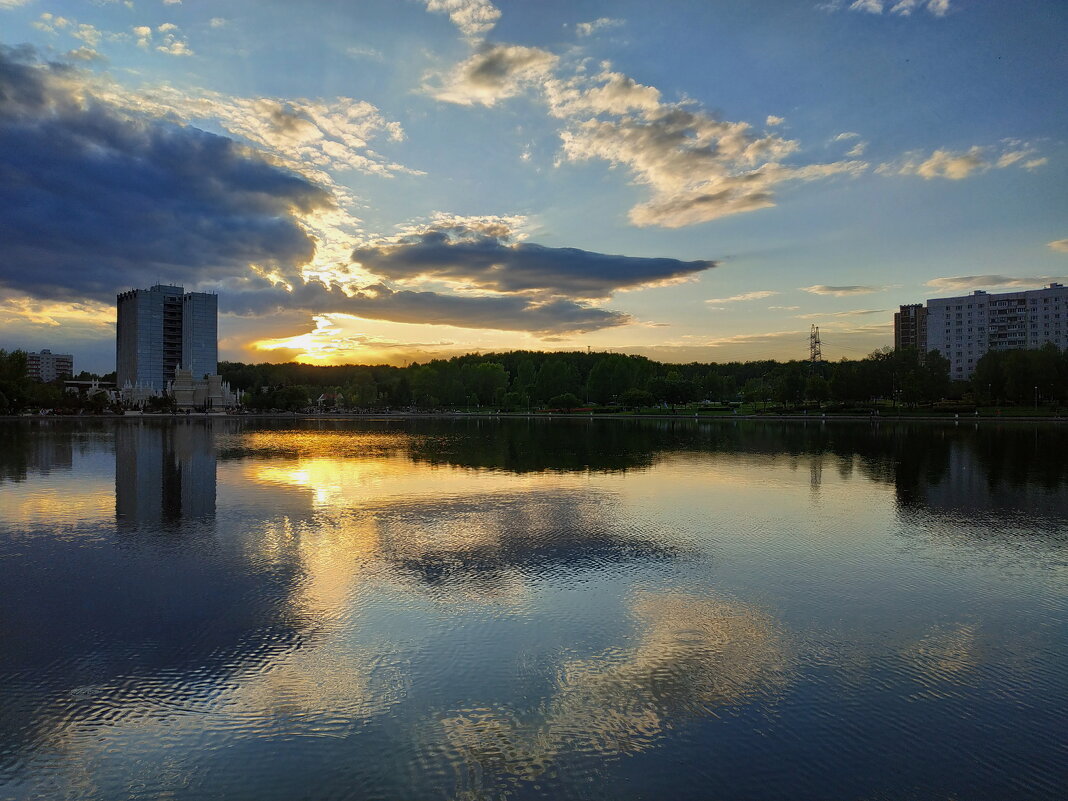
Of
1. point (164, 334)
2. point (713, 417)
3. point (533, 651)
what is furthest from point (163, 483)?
point (164, 334)

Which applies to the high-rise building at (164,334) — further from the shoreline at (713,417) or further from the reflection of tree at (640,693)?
the reflection of tree at (640,693)

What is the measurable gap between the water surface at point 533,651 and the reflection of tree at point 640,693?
0.15 feet

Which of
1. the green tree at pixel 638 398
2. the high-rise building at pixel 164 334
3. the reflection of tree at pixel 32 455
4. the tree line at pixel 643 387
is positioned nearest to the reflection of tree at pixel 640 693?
the reflection of tree at pixel 32 455

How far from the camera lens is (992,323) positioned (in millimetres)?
154125

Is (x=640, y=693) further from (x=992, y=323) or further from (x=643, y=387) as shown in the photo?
(x=992, y=323)

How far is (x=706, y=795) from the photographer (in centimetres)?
724

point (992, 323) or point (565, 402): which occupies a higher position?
point (992, 323)

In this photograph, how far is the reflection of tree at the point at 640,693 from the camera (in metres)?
8.04

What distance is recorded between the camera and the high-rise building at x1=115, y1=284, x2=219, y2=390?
163250 mm

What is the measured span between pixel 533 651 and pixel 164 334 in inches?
7238

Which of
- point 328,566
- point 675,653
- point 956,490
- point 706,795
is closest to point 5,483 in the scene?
point 328,566

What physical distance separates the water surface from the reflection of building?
0.57m

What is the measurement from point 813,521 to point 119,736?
19686mm

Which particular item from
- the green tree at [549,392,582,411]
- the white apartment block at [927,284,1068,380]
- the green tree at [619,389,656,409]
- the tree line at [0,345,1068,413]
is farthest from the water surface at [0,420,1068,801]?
the white apartment block at [927,284,1068,380]
